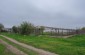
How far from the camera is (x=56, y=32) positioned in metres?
70.0

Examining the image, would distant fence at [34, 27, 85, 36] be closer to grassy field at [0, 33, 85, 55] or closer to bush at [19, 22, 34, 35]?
bush at [19, 22, 34, 35]

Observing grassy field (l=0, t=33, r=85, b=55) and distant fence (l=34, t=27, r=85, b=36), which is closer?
grassy field (l=0, t=33, r=85, b=55)

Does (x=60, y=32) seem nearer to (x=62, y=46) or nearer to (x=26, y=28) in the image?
(x=26, y=28)

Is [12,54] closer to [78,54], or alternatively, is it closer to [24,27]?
[78,54]

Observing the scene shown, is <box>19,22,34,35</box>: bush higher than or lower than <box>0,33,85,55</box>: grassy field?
higher

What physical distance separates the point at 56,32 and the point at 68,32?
3.20 m

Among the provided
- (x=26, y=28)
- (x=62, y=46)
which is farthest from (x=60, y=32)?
(x=62, y=46)

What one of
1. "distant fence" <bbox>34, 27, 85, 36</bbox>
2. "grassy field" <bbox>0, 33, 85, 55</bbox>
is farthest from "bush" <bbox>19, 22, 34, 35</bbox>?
"grassy field" <bbox>0, 33, 85, 55</bbox>

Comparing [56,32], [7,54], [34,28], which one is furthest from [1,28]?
[7,54]

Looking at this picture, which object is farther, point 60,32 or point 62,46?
point 60,32

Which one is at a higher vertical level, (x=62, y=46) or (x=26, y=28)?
(x=26, y=28)

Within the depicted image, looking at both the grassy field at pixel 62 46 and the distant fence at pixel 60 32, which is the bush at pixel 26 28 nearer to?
the distant fence at pixel 60 32

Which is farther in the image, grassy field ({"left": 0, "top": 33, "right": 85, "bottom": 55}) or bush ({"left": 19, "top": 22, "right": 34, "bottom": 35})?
bush ({"left": 19, "top": 22, "right": 34, "bottom": 35})

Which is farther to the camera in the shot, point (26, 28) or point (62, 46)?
point (26, 28)
